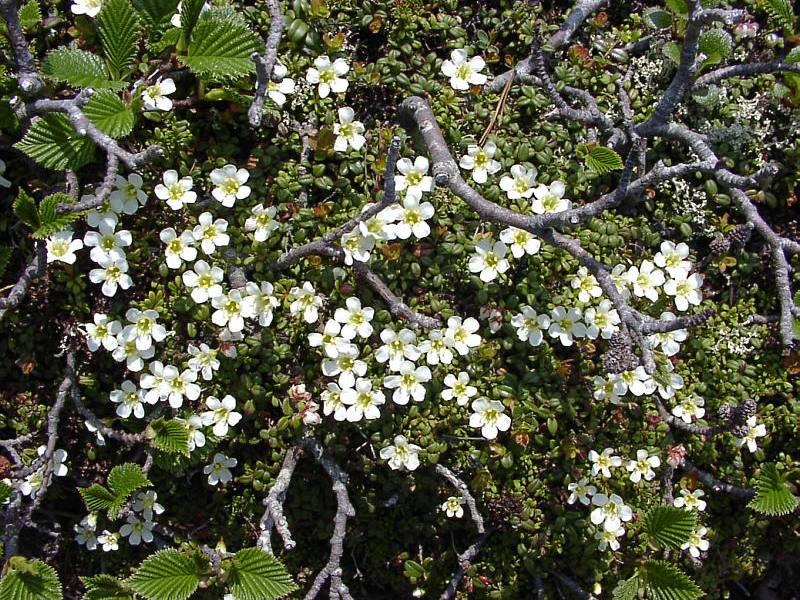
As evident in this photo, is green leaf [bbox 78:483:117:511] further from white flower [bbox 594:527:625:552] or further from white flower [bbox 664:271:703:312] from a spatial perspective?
white flower [bbox 664:271:703:312]

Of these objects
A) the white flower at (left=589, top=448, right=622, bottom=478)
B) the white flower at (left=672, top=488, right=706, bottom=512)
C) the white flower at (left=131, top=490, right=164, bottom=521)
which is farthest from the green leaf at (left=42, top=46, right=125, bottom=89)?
the white flower at (left=672, top=488, right=706, bottom=512)

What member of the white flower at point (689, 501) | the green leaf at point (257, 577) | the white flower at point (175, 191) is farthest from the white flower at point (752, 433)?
the white flower at point (175, 191)

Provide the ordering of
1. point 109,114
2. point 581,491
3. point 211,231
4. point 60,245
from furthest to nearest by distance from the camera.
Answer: point 581,491
point 211,231
point 60,245
point 109,114

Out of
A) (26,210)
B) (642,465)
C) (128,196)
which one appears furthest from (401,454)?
(26,210)

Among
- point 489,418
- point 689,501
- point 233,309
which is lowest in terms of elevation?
point 689,501

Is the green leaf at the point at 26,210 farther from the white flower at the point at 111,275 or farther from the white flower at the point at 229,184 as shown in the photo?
the white flower at the point at 229,184

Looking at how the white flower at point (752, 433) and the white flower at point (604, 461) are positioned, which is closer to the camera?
the white flower at point (604, 461)

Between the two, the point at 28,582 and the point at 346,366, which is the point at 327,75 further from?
the point at 28,582

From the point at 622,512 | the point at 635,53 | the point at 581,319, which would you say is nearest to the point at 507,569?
the point at 622,512
